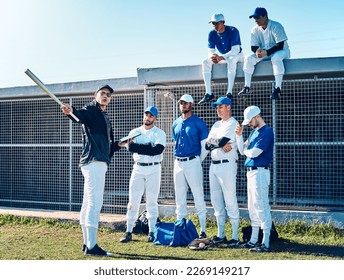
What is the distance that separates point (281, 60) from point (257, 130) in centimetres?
185

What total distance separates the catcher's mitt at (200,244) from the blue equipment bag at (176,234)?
0.19m

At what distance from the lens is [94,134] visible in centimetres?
591

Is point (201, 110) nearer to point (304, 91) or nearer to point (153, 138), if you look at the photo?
point (304, 91)

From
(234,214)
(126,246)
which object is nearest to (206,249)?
(234,214)

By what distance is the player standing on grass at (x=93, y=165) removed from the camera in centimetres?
578

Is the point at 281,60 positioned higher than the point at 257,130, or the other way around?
the point at 281,60

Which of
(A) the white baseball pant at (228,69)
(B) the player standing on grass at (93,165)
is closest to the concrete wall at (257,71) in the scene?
(A) the white baseball pant at (228,69)

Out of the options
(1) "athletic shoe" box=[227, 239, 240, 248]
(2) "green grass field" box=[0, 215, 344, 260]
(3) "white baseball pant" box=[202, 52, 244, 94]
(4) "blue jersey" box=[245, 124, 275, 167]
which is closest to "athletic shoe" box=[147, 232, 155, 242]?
(2) "green grass field" box=[0, 215, 344, 260]

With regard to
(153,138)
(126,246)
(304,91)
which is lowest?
(126,246)

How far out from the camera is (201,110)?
9.84 meters

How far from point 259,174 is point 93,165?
7.04 ft

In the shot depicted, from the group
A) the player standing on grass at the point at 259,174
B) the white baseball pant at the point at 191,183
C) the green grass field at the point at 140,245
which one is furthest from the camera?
the white baseball pant at the point at 191,183

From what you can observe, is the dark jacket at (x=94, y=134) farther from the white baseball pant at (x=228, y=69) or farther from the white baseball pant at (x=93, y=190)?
the white baseball pant at (x=228, y=69)

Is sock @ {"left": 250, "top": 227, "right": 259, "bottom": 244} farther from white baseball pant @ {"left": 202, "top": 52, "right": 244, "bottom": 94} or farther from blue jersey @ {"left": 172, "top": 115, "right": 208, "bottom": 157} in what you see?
white baseball pant @ {"left": 202, "top": 52, "right": 244, "bottom": 94}
